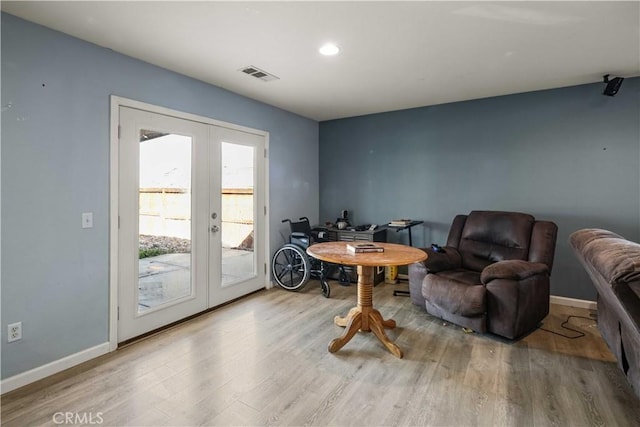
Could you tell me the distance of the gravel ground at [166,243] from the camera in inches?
113

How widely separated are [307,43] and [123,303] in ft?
8.69

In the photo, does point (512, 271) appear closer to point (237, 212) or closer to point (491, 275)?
point (491, 275)

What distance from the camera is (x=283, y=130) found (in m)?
4.50

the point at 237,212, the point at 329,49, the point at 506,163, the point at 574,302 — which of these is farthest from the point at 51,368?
the point at 574,302

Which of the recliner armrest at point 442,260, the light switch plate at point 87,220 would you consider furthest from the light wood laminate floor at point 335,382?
the light switch plate at point 87,220

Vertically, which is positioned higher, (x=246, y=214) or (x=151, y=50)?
(x=151, y=50)

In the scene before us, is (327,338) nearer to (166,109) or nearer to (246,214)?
(246,214)

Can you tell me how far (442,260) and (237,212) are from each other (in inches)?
94.6

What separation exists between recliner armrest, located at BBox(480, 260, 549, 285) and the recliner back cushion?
1.13 feet

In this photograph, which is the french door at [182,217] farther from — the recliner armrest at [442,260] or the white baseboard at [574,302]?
the white baseboard at [574,302]

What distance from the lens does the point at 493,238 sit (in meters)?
3.41

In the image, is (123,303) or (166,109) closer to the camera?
(123,303)

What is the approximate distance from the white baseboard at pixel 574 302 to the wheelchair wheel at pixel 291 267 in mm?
2941

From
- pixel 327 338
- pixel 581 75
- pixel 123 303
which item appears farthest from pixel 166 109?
pixel 581 75
